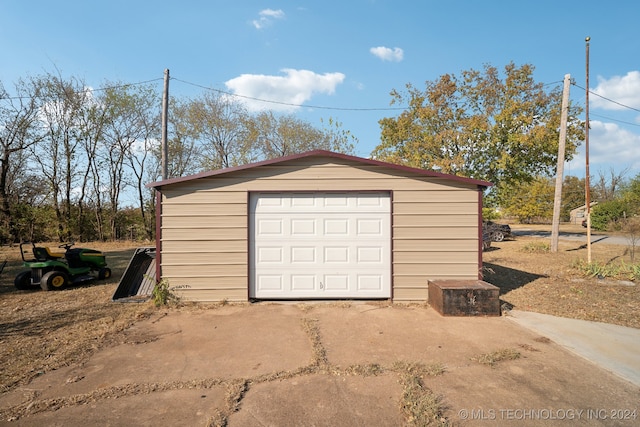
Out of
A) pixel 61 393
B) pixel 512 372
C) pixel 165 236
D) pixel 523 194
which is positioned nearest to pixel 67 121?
pixel 165 236

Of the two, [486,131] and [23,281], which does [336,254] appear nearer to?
[23,281]

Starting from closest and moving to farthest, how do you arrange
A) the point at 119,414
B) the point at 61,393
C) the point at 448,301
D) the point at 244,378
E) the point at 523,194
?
the point at 119,414 < the point at 61,393 < the point at 244,378 < the point at 448,301 < the point at 523,194

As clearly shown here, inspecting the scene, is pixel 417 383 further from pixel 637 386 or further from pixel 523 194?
pixel 523 194

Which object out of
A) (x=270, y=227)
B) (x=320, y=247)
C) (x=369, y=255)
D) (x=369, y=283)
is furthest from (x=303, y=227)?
(x=369, y=283)

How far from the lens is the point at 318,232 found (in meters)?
6.13

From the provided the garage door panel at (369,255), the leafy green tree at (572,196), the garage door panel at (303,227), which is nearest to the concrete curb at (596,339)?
the garage door panel at (369,255)

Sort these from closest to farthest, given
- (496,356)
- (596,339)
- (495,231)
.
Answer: (496,356) → (596,339) → (495,231)

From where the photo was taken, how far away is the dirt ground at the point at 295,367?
2689mm

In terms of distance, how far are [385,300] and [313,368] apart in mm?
2984

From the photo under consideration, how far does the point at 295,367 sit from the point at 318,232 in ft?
9.69

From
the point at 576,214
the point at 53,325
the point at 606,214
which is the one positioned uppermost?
the point at 576,214

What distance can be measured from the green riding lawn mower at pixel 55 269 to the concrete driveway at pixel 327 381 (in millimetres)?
3902

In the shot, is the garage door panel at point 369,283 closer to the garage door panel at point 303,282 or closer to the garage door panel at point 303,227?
the garage door panel at point 303,282

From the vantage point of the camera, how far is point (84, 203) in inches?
754
